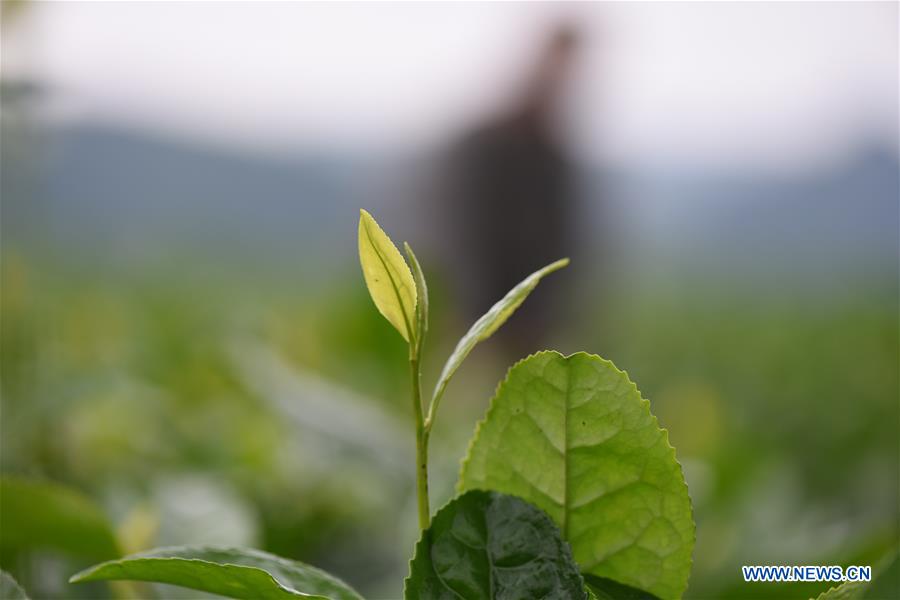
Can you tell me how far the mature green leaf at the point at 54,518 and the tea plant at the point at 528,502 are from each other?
1.09ft

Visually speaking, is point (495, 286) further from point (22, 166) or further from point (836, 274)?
point (836, 274)

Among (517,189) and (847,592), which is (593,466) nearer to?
(847,592)

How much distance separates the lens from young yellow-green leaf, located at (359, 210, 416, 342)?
2.00 ft

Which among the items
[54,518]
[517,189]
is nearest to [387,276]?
A: [54,518]

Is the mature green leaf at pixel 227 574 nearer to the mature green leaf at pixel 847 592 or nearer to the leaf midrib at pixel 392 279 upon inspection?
the leaf midrib at pixel 392 279

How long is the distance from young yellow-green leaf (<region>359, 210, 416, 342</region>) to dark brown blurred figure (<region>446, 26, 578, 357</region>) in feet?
11.7

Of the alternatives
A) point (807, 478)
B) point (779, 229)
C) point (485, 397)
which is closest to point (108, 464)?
point (485, 397)

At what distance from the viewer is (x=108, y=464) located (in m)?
1.63

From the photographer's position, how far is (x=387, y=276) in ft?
2.07

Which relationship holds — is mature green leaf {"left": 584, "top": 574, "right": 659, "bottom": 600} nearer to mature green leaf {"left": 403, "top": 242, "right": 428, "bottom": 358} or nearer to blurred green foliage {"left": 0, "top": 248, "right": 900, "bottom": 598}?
mature green leaf {"left": 403, "top": 242, "right": 428, "bottom": 358}

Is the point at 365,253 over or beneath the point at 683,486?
over

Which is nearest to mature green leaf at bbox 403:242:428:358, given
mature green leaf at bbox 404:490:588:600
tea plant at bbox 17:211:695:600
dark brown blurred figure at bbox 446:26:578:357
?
tea plant at bbox 17:211:695:600

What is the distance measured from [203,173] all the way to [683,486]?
1724cm

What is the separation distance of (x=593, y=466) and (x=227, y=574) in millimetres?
258
